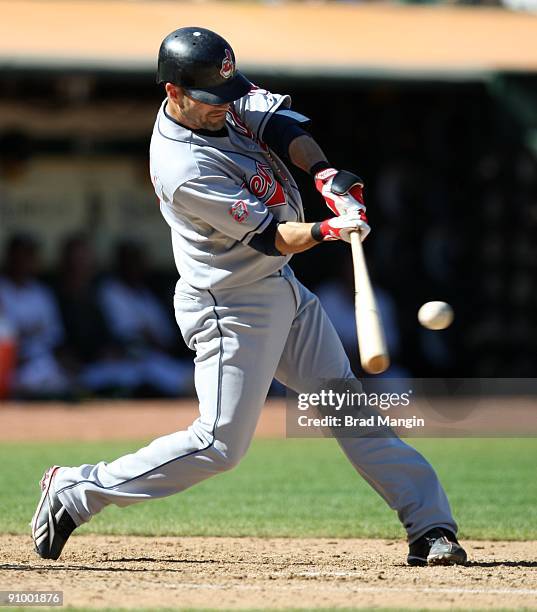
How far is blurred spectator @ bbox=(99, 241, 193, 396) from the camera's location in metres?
10.6

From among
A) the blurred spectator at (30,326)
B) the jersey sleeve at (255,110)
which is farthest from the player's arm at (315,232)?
the blurred spectator at (30,326)

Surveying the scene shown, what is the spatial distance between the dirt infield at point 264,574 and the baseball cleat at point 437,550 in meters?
0.05

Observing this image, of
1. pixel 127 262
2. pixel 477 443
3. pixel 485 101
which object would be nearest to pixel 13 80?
pixel 127 262

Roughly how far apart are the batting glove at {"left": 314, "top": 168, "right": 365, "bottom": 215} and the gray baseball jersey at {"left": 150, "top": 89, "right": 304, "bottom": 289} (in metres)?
0.22

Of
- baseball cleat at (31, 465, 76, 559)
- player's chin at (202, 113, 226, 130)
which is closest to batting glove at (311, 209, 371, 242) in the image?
player's chin at (202, 113, 226, 130)

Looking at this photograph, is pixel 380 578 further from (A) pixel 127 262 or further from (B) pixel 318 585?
(A) pixel 127 262

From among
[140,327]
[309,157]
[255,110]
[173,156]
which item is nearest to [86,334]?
[140,327]

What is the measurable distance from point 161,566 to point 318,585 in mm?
674

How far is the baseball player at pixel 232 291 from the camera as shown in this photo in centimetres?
421

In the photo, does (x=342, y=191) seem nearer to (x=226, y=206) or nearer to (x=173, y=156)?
(x=226, y=206)

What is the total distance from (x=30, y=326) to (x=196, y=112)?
6262 millimetres

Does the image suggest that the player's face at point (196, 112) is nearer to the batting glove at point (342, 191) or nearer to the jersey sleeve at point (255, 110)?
the jersey sleeve at point (255, 110)

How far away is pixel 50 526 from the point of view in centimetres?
449

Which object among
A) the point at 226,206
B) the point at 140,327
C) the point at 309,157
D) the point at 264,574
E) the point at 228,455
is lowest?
the point at 264,574
